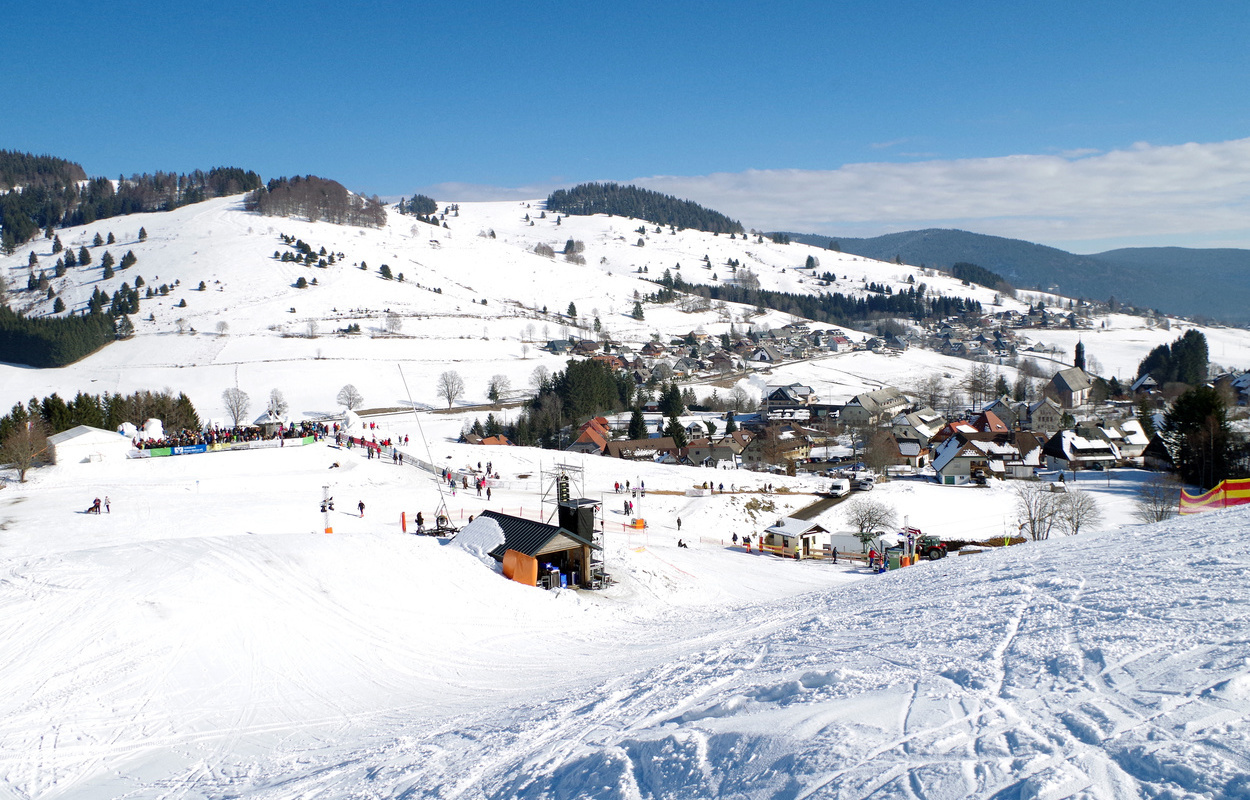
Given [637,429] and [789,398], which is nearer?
[637,429]

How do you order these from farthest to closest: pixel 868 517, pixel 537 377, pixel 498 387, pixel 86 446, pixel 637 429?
pixel 537 377 → pixel 498 387 → pixel 637 429 → pixel 86 446 → pixel 868 517

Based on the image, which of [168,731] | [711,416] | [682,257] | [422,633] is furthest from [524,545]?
[682,257]

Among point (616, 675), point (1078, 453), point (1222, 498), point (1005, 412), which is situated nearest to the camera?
point (616, 675)

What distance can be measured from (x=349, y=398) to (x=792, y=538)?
158 ft

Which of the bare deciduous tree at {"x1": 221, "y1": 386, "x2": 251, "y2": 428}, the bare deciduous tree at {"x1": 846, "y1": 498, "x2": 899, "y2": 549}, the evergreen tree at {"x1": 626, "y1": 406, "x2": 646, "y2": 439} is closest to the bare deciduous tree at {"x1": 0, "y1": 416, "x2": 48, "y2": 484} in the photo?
the bare deciduous tree at {"x1": 221, "y1": 386, "x2": 251, "y2": 428}

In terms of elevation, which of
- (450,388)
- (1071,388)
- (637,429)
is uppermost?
(450,388)

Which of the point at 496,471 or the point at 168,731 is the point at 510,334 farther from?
the point at 168,731

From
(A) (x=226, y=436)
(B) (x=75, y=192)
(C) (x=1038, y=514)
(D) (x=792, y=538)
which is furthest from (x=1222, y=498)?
(B) (x=75, y=192)

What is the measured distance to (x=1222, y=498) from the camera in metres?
19.3

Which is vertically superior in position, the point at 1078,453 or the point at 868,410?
the point at 868,410

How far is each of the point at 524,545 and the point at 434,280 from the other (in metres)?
114

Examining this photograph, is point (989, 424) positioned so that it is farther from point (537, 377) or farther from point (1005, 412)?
point (537, 377)

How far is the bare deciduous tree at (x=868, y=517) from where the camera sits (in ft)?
85.7

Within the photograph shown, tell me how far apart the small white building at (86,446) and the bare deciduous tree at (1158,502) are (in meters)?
39.9
